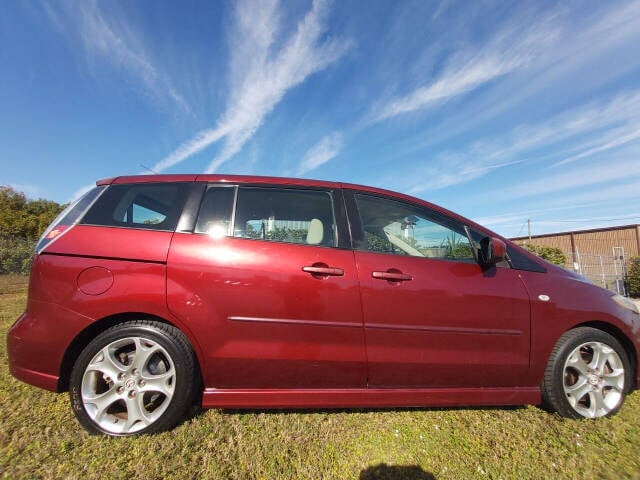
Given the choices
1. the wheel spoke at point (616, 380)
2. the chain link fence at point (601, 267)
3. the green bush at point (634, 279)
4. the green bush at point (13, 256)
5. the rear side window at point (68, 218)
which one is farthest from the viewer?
the chain link fence at point (601, 267)

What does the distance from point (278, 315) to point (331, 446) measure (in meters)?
0.85

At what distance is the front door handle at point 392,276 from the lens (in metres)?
2.21

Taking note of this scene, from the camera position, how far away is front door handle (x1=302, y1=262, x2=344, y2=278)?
7.07ft

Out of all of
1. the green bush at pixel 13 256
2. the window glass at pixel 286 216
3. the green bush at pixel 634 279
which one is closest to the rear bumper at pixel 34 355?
the window glass at pixel 286 216

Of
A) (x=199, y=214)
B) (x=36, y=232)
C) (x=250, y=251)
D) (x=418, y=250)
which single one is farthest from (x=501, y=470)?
(x=36, y=232)

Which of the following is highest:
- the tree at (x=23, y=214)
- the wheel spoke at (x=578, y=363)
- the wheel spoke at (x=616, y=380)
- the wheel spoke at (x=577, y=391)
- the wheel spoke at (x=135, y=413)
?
the tree at (x=23, y=214)

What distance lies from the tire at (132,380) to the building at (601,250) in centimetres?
1272

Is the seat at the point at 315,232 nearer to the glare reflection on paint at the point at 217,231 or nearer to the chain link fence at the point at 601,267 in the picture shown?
the glare reflection on paint at the point at 217,231

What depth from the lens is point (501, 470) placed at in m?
1.83

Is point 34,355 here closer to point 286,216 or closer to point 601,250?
point 286,216

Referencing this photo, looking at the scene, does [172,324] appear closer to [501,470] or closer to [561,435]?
[501,470]

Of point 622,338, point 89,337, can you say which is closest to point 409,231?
point 622,338

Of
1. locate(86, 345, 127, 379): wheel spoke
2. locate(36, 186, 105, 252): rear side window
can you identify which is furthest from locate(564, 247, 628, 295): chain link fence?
locate(36, 186, 105, 252): rear side window

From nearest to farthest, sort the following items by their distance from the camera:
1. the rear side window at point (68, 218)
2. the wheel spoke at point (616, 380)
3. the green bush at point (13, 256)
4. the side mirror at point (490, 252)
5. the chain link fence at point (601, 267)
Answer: the rear side window at point (68, 218), the side mirror at point (490, 252), the wheel spoke at point (616, 380), the green bush at point (13, 256), the chain link fence at point (601, 267)
